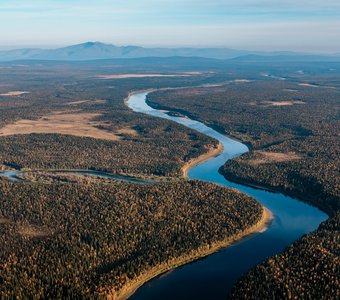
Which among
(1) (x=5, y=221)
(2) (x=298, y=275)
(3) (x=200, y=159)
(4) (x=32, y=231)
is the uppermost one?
(2) (x=298, y=275)

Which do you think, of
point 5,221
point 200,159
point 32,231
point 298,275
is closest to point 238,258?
point 298,275

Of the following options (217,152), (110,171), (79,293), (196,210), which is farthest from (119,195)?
(217,152)

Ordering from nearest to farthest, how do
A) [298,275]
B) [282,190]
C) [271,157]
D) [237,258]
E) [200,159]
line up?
1. [298,275]
2. [237,258]
3. [282,190]
4. [271,157]
5. [200,159]

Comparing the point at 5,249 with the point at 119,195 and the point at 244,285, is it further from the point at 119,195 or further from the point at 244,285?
the point at 244,285

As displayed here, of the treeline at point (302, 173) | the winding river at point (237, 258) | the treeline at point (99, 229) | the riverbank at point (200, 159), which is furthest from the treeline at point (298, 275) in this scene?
the riverbank at point (200, 159)

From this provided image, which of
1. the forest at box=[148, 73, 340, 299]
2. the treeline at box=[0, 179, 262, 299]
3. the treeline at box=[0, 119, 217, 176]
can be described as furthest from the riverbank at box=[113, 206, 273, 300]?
the treeline at box=[0, 119, 217, 176]

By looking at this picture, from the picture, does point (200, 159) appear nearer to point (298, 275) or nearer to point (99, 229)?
point (99, 229)

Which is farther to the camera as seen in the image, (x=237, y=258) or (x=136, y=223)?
(x=136, y=223)

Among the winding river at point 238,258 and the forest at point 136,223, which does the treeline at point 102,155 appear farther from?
the winding river at point 238,258
